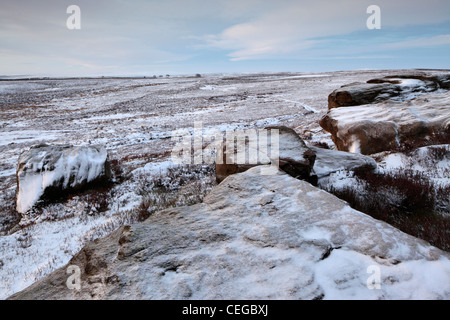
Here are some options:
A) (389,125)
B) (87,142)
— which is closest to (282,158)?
(389,125)

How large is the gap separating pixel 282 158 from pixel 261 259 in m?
3.98

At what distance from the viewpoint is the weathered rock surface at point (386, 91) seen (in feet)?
46.1

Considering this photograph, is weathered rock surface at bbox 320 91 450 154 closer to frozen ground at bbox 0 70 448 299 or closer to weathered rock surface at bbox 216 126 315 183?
frozen ground at bbox 0 70 448 299

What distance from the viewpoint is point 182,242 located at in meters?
3.55

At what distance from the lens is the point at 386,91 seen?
14.2 metres

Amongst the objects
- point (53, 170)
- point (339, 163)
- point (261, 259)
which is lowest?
point (261, 259)

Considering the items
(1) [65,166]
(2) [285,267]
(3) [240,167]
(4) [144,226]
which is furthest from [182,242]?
(1) [65,166]

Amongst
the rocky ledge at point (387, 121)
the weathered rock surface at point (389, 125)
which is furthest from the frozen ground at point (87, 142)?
the weathered rock surface at point (389, 125)

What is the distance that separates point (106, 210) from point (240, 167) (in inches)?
183

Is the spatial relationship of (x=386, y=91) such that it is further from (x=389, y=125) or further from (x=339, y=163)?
(x=339, y=163)

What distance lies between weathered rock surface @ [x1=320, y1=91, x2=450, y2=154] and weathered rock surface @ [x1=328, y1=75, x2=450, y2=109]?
222cm

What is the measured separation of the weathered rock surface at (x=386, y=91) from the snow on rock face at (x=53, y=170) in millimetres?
13592

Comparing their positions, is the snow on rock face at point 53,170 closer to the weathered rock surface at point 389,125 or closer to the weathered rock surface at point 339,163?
the weathered rock surface at point 339,163
